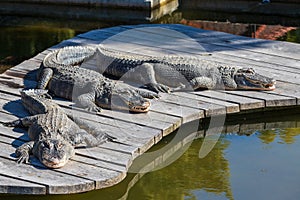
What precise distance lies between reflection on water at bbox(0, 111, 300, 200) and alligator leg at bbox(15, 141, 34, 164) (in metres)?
0.25

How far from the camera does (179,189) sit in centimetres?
504

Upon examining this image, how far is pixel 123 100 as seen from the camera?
5.73 meters

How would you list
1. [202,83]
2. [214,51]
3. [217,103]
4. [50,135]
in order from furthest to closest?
[214,51], [202,83], [217,103], [50,135]

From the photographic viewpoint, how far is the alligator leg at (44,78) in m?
6.14

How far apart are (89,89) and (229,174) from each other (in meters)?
1.38

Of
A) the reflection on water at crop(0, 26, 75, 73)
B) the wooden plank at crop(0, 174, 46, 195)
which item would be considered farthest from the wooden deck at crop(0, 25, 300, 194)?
the reflection on water at crop(0, 26, 75, 73)

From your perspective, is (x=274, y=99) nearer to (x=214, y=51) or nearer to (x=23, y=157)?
(x=214, y=51)

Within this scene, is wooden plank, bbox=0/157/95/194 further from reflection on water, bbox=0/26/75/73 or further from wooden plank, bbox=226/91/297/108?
reflection on water, bbox=0/26/75/73

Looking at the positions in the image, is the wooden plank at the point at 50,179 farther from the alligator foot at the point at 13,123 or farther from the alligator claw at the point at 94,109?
the alligator claw at the point at 94,109

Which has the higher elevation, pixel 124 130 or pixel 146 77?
pixel 146 77

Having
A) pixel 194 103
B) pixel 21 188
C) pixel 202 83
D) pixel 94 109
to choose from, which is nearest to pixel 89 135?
pixel 94 109

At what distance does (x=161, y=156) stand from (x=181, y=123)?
0.33 m

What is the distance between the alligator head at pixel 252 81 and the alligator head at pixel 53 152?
6.75 ft

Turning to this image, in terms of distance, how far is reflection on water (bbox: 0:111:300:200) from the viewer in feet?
16.2
